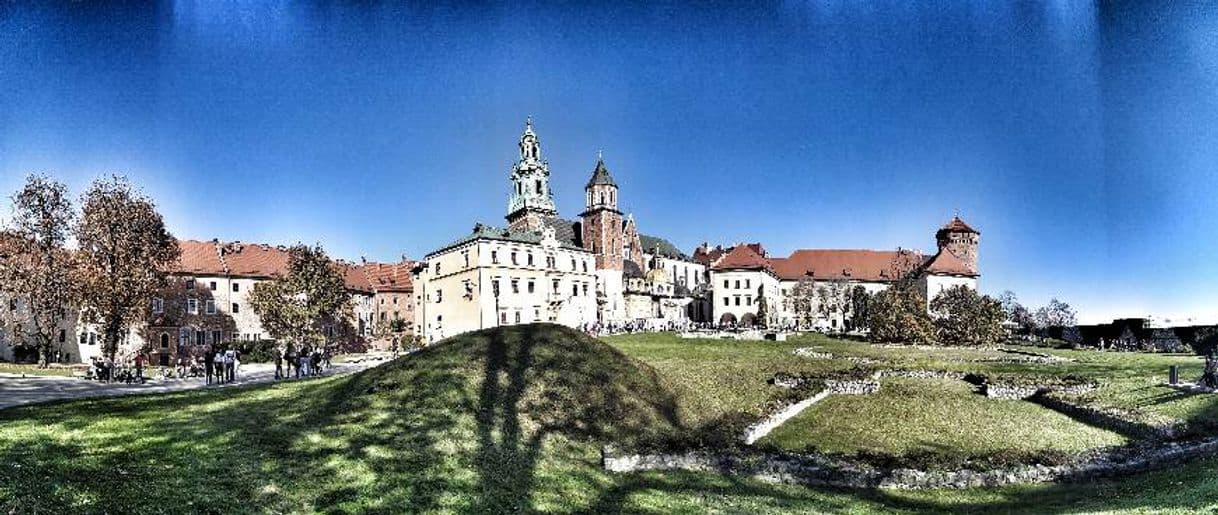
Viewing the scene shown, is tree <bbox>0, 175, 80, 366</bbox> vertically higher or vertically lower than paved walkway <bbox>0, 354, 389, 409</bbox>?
higher

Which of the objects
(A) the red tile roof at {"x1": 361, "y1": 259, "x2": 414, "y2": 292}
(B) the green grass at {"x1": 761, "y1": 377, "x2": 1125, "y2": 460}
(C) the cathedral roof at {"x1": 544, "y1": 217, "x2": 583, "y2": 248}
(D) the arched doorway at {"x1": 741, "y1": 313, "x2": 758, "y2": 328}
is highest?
(C) the cathedral roof at {"x1": 544, "y1": 217, "x2": 583, "y2": 248}

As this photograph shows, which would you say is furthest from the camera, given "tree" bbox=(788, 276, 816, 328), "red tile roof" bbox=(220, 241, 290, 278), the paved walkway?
"tree" bbox=(788, 276, 816, 328)

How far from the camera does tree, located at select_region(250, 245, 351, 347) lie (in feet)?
215

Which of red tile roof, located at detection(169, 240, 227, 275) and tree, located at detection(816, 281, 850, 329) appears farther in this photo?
tree, located at detection(816, 281, 850, 329)

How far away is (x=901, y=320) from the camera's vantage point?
67000mm

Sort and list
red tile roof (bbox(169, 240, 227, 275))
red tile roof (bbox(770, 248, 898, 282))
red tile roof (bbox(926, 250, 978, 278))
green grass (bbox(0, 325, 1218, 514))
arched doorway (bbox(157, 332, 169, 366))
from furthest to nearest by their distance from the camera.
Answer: red tile roof (bbox(770, 248, 898, 282)) < red tile roof (bbox(926, 250, 978, 278)) < red tile roof (bbox(169, 240, 227, 275)) < arched doorway (bbox(157, 332, 169, 366)) < green grass (bbox(0, 325, 1218, 514))

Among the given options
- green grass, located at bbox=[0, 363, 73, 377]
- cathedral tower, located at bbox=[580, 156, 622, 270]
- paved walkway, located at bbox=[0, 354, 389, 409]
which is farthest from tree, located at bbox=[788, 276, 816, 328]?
green grass, located at bbox=[0, 363, 73, 377]

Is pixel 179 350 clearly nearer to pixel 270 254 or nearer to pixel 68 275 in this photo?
pixel 270 254

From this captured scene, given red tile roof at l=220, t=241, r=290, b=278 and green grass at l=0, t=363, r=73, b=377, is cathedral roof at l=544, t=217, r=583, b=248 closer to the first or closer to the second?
red tile roof at l=220, t=241, r=290, b=278

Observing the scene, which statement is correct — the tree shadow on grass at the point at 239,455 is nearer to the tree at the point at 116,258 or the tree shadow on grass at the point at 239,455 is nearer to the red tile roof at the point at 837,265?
the tree at the point at 116,258

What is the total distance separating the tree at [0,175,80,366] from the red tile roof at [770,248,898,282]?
107541mm

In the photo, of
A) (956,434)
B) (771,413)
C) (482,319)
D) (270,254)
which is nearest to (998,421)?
(956,434)

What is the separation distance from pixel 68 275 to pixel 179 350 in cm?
2336

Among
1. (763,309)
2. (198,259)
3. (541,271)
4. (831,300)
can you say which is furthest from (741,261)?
(198,259)
